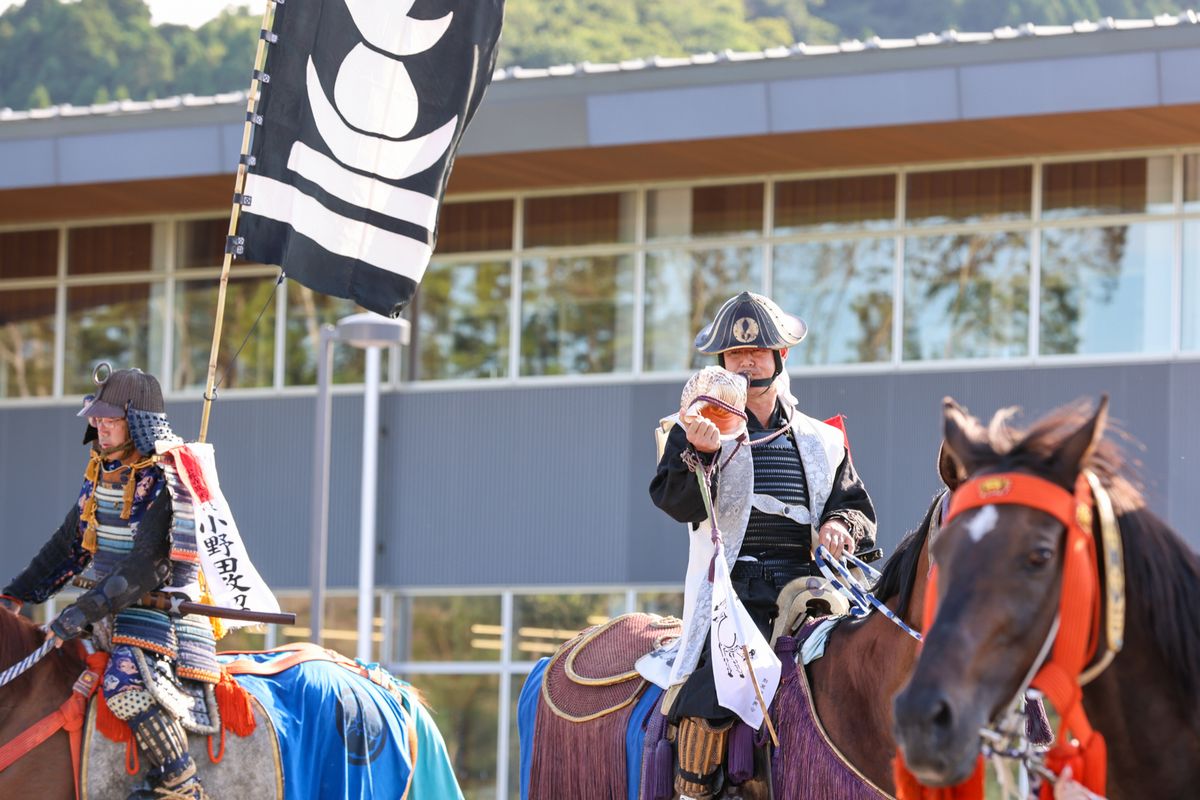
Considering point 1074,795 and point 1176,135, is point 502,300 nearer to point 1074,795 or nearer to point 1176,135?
point 1176,135

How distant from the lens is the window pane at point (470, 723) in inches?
794

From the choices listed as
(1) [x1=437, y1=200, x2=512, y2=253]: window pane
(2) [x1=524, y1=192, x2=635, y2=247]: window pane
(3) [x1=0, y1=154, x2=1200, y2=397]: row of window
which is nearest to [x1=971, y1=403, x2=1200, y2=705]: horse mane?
(3) [x1=0, y1=154, x2=1200, y2=397]: row of window

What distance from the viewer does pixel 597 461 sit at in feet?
65.4

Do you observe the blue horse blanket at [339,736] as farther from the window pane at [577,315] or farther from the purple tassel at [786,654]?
the window pane at [577,315]

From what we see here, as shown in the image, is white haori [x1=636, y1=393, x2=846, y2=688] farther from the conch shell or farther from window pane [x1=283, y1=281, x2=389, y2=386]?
window pane [x1=283, y1=281, x2=389, y2=386]

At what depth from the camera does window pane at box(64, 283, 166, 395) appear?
22250 mm

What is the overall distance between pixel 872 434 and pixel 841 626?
12691 mm

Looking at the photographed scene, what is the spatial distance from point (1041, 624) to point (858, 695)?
2.04 m

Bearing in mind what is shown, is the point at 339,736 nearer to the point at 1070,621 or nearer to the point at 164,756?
the point at 164,756

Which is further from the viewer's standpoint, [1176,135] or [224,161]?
[224,161]

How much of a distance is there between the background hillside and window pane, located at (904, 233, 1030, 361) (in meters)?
38.9

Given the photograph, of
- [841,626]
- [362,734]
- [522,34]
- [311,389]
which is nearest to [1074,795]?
[841,626]

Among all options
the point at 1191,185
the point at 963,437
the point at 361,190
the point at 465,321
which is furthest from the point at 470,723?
the point at 963,437

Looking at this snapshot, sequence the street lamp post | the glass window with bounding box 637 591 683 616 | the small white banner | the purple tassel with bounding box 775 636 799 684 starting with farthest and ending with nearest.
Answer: the glass window with bounding box 637 591 683 616
the street lamp post
the purple tassel with bounding box 775 636 799 684
the small white banner
